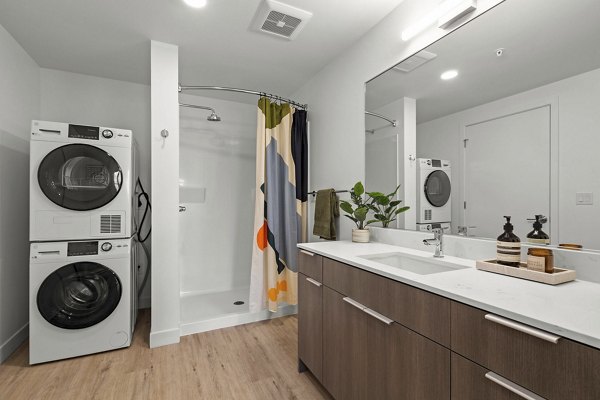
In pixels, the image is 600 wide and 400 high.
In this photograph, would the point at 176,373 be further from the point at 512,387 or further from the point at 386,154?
the point at 386,154

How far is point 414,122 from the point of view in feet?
6.00

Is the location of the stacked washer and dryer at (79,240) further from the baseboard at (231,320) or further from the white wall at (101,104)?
the white wall at (101,104)

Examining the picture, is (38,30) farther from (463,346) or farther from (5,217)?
(463,346)

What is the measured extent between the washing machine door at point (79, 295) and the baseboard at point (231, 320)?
64 cm

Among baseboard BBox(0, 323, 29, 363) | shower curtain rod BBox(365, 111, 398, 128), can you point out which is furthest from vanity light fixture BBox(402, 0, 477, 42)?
baseboard BBox(0, 323, 29, 363)

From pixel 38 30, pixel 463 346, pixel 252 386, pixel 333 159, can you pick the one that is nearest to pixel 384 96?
pixel 333 159

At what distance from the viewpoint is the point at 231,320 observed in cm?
262

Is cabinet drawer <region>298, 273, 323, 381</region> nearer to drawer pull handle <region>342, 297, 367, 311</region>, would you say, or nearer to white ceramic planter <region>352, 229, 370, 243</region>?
drawer pull handle <region>342, 297, 367, 311</region>

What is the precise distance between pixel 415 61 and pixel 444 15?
0.95 feet

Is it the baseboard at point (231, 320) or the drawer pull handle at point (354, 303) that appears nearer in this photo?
the drawer pull handle at point (354, 303)

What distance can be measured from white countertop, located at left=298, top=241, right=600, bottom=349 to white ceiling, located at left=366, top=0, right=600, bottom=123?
34.0 inches

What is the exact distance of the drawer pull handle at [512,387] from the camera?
69cm

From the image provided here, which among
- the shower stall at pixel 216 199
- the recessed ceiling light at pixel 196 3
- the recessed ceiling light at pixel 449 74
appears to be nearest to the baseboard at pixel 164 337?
the shower stall at pixel 216 199

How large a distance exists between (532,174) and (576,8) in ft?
2.19
